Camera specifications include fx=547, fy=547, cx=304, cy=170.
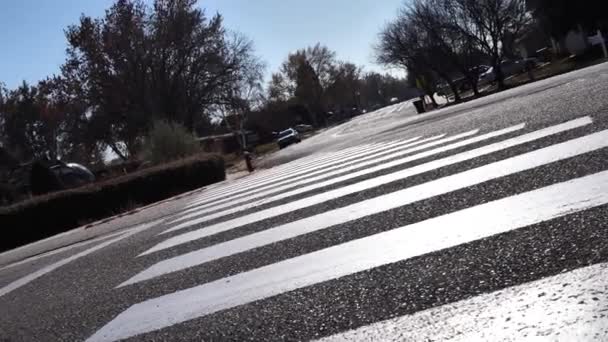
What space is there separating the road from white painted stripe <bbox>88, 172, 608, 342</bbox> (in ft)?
0.05

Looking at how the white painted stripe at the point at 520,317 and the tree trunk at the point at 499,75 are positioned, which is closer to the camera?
the white painted stripe at the point at 520,317

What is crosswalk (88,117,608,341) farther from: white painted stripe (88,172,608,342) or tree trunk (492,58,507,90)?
tree trunk (492,58,507,90)

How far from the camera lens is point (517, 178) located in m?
4.12

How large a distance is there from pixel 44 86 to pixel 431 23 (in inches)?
1225

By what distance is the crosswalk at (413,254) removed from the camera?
2.29m

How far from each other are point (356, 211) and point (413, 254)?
168 cm

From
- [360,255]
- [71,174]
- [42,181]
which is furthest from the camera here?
[71,174]

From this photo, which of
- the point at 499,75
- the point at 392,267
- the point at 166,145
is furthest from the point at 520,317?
the point at 499,75

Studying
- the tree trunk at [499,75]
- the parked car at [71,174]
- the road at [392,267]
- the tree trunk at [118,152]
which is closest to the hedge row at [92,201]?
the road at [392,267]

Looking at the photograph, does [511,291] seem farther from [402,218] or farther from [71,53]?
[71,53]

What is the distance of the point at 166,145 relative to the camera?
1061 inches

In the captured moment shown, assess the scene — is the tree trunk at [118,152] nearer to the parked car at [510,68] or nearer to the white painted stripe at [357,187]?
the parked car at [510,68]

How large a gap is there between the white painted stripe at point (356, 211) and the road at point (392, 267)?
3 centimetres

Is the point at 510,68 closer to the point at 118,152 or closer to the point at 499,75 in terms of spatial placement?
the point at 499,75
